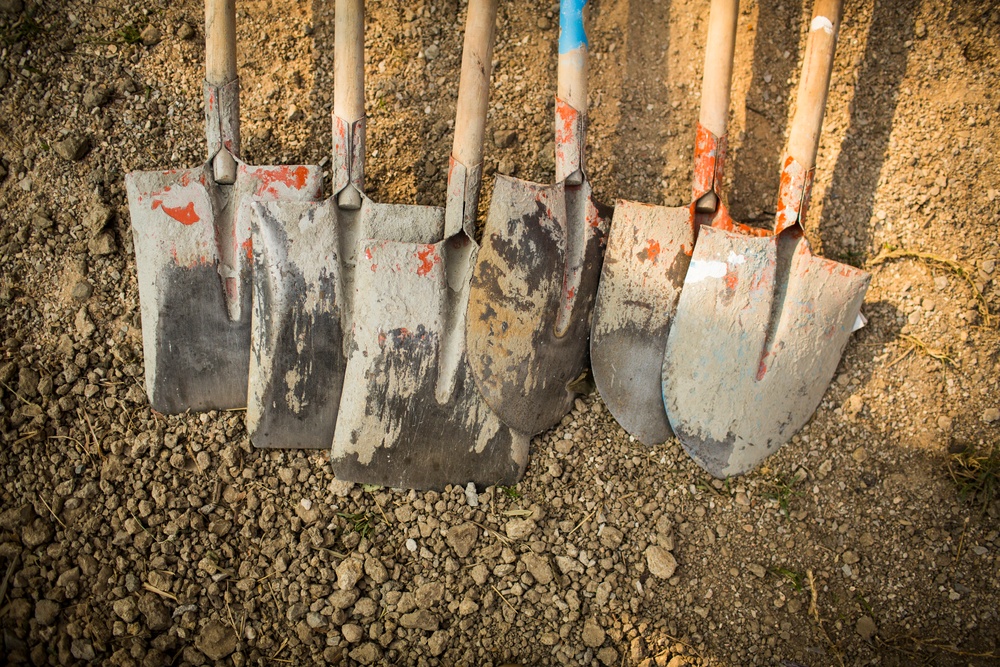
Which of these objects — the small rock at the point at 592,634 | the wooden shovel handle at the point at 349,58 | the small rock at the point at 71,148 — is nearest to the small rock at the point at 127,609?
the small rock at the point at 592,634

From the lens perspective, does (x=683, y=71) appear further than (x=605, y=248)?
Yes

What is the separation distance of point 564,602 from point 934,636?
3.22ft

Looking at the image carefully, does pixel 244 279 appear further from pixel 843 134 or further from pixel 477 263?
pixel 843 134

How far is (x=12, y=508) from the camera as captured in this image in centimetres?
206

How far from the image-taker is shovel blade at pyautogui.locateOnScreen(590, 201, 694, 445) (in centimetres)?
211

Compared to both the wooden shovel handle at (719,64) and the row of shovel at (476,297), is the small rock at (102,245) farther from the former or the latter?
the wooden shovel handle at (719,64)

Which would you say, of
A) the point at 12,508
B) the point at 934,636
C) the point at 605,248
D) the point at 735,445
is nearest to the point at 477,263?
the point at 605,248

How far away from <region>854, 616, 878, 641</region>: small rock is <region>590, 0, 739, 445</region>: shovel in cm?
69

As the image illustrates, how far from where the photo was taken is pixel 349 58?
6.97 feet

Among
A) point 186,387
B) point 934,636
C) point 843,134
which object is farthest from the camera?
point 843,134

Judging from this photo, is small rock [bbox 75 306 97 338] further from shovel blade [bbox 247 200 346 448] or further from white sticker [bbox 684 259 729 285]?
white sticker [bbox 684 259 729 285]

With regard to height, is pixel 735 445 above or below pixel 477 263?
below

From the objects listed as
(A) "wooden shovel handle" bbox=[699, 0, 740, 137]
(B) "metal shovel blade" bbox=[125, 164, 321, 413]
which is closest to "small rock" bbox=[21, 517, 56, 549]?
(B) "metal shovel blade" bbox=[125, 164, 321, 413]

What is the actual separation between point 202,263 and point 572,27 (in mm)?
1240
